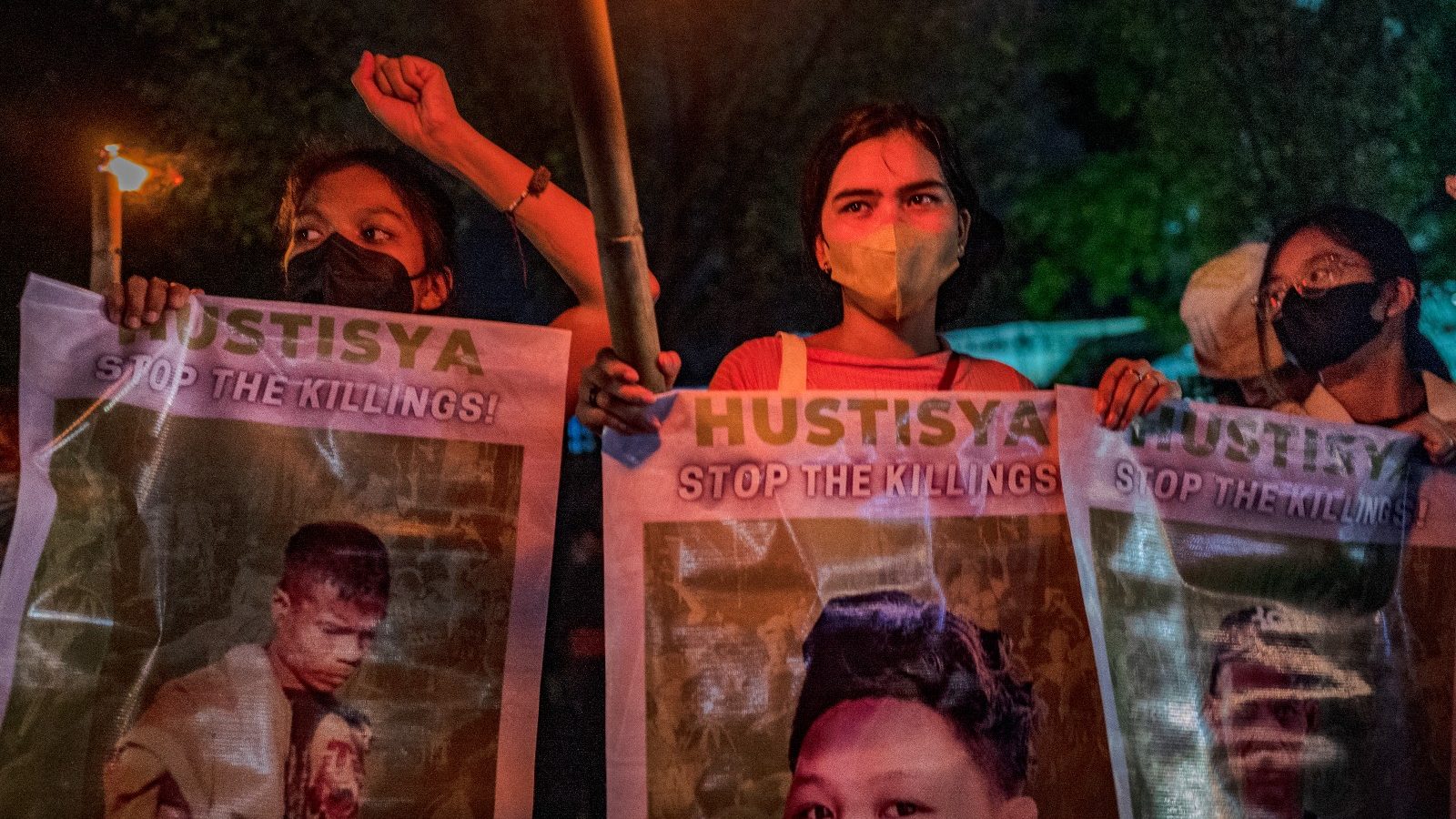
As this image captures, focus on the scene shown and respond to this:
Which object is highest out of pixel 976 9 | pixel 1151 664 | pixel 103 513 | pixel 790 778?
pixel 976 9

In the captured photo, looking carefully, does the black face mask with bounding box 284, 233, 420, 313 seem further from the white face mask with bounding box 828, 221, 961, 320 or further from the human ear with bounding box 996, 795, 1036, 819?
the human ear with bounding box 996, 795, 1036, 819

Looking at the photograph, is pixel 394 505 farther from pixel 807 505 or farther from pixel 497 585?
pixel 807 505

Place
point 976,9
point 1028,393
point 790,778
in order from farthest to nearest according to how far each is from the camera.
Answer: point 976,9 → point 1028,393 → point 790,778

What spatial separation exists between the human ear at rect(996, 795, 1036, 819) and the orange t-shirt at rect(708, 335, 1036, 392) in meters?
0.71

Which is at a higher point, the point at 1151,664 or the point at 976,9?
the point at 976,9

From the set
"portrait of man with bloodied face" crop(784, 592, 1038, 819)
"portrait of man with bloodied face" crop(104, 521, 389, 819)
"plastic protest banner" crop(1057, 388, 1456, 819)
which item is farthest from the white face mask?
"portrait of man with bloodied face" crop(104, 521, 389, 819)

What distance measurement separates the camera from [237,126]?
8.06 ft

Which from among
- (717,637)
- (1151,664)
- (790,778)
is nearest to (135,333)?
(717,637)

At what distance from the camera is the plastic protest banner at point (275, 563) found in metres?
2.16

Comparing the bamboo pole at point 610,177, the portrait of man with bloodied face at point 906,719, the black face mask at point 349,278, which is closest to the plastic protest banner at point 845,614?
the portrait of man with bloodied face at point 906,719

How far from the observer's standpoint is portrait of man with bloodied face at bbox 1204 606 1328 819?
2287 millimetres

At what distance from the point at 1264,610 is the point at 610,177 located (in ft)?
4.56

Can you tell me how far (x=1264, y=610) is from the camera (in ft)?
7.73

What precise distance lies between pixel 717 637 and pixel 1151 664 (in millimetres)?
752
